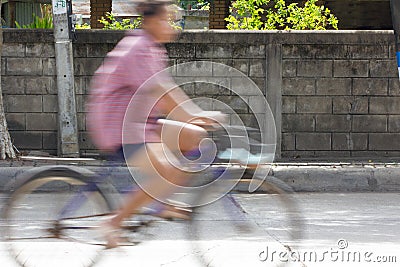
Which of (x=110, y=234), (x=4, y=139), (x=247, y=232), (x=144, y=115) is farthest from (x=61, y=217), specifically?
(x=4, y=139)

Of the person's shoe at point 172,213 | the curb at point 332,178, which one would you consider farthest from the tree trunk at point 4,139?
the person's shoe at point 172,213

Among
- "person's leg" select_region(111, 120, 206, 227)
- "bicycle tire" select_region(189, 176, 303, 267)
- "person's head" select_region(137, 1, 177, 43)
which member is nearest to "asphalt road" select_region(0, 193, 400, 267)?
"bicycle tire" select_region(189, 176, 303, 267)

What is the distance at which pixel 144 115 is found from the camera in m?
5.51

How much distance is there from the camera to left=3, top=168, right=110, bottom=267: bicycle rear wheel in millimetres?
5590

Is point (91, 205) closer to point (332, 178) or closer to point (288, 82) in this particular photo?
point (332, 178)

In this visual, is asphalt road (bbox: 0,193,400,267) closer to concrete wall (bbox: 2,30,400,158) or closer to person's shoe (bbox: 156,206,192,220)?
person's shoe (bbox: 156,206,192,220)

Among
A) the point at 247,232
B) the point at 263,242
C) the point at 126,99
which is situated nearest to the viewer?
the point at 126,99

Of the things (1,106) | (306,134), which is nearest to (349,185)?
(306,134)

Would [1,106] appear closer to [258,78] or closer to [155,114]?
[258,78]

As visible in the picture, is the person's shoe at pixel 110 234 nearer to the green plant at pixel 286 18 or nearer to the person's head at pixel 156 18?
the person's head at pixel 156 18

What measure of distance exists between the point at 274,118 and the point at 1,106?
3731 millimetres

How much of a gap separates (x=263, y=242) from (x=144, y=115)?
2090mm

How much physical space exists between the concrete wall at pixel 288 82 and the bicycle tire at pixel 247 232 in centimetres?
422

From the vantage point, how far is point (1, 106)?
1126 centimetres
